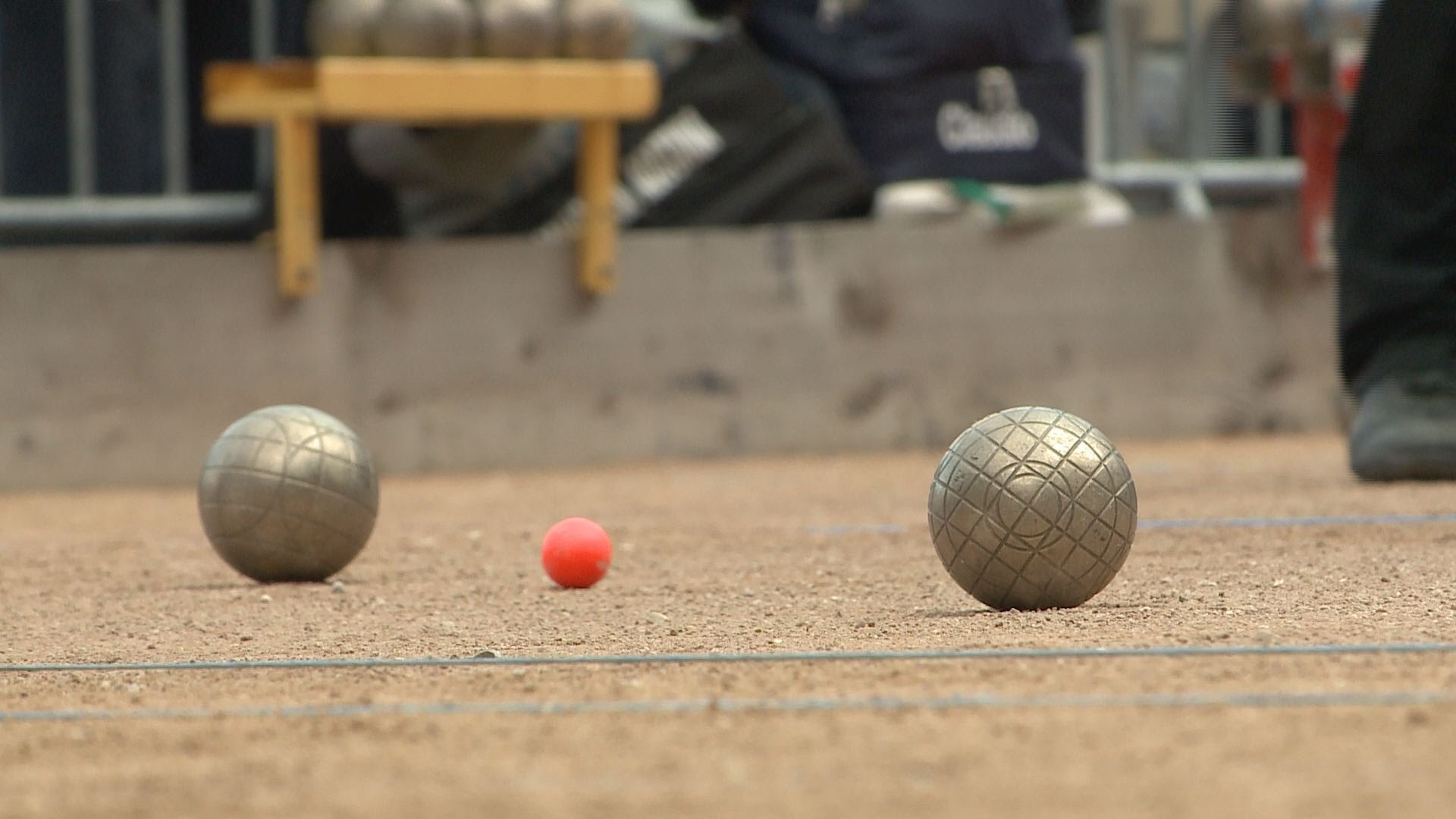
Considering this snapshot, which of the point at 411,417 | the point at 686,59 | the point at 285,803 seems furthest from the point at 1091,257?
the point at 285,803

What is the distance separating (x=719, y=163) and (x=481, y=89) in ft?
4.96

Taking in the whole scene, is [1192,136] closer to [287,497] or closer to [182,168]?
[182,168]

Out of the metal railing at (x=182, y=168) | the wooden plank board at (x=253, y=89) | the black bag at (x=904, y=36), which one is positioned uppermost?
the black bag at (x=904, y=36)

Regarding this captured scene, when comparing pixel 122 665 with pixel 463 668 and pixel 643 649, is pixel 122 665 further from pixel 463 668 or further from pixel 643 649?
pixel 643 649

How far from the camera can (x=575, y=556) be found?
5145 millimetres

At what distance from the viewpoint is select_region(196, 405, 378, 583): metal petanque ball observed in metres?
5.18

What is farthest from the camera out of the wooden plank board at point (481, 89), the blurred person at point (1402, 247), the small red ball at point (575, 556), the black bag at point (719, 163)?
the black bag at point (719, 163)

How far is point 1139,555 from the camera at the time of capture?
5.32 meters

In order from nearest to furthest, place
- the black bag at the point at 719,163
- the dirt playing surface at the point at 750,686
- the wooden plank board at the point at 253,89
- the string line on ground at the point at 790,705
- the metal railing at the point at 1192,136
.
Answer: the dirt playing surface at the point at 750,686 < the string line on ground at the point at 790,705 < the wooden plank board at the point at 253,89 < the black bag at the point at 719,163 < the metal railing at the point at 1192,136

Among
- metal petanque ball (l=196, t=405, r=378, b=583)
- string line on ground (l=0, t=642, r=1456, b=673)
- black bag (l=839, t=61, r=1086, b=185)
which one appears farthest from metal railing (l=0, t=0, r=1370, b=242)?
string line on ground (l=0, t=642, r=1456, b=673)

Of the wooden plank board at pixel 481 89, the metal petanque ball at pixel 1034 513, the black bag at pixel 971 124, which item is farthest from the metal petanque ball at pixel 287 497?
the black bag at pixel 971 124

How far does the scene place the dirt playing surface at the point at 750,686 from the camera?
105 inches

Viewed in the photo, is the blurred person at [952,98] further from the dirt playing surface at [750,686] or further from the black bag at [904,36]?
the dirt playing surface at [750,686]

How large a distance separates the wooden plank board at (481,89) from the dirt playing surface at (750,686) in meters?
2.66
